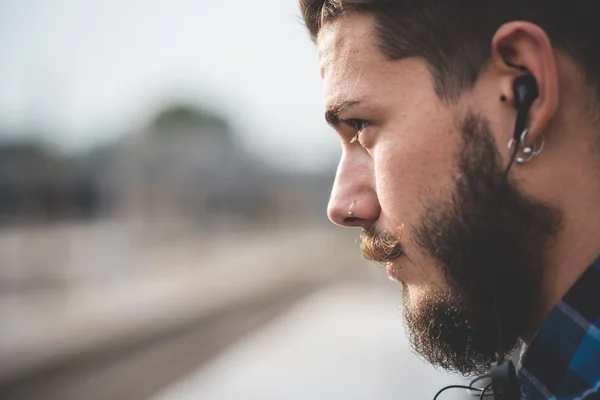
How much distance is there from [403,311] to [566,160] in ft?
1.93

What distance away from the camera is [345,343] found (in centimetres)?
1273

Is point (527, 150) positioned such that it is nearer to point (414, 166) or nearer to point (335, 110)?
point (414, 166)

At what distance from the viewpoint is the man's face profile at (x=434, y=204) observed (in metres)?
1.40

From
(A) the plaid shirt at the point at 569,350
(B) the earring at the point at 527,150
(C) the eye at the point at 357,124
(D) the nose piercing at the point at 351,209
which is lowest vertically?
(A) the plaid shirt at the point at 569,350

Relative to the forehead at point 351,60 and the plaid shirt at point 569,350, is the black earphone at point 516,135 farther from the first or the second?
the forehead at point 351,60

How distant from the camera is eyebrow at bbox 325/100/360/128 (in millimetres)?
1620

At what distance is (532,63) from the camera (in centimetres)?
136

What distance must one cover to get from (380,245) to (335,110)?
13.7 inches

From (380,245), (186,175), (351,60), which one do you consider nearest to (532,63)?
(351,60)

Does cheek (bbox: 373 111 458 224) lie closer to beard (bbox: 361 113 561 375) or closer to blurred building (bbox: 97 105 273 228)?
beard (bbox: 361 113 561 375)

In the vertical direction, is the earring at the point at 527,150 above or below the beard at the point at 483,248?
above

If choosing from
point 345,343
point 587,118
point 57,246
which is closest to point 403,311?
point 587,118

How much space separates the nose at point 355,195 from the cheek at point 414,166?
10 cm

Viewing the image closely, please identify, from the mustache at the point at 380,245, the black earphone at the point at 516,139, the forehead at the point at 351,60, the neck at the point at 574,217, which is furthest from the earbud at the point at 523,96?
the mustache at the point at 380,245
